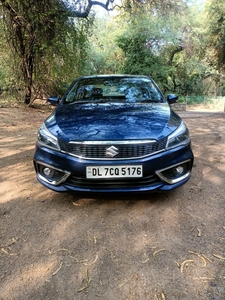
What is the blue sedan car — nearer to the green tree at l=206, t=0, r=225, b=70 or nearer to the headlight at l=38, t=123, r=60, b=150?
the headlight at l=38, t=123, r=60, b=150

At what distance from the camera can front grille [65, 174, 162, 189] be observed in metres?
2.31

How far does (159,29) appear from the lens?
19.1 m

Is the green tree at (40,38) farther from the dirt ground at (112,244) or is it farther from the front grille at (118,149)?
the front grille at (118,149)

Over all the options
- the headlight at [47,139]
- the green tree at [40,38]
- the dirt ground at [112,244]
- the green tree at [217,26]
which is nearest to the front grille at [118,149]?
the headlight at [47,139]

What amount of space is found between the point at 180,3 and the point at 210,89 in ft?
87.1

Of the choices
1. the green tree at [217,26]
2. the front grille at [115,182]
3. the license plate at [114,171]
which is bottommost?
the front grille at [115,182]

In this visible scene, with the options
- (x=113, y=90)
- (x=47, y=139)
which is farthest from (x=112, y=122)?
(x=113, y=90)

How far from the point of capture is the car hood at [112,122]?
2354mm

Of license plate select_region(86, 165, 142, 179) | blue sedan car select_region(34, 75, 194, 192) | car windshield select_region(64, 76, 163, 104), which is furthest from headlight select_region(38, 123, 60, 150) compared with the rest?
car windshield select_region(64, 76, 163, 104)

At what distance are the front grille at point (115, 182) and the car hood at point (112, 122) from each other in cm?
37

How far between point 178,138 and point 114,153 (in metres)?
0.68

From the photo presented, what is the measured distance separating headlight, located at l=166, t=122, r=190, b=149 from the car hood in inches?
2.0

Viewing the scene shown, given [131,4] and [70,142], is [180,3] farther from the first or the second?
[70,142]

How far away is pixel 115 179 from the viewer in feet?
7.48
